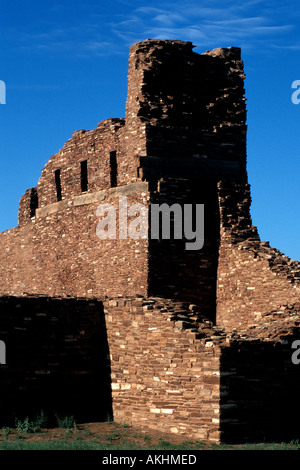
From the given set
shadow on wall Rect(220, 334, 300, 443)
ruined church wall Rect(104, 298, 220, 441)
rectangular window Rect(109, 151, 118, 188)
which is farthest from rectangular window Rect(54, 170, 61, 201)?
shadow on wall Rect(220, 334, 300, 443)

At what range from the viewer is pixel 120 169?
902 inches

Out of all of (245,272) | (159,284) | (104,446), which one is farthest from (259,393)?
(159,284)

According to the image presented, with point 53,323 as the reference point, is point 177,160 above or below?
above

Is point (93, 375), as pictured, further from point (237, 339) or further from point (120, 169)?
point (120, 169)

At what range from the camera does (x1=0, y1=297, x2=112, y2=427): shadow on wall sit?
17203 mm

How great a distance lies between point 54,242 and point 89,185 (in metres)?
2.53

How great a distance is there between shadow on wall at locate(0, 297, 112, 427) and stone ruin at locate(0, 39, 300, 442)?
0.03m

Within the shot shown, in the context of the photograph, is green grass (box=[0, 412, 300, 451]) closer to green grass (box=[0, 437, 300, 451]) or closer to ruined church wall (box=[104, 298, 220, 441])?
green grass (box=[0, 437, 300, 451])

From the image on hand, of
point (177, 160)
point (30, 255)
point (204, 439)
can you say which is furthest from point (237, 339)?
point (30, 255)

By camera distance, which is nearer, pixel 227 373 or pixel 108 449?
pixel 108 449

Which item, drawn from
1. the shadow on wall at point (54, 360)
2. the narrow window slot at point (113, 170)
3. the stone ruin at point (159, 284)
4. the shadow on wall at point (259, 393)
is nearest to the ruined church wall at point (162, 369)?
the stone ruin at point (159, 284)

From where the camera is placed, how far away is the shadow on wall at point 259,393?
15297 mm
